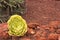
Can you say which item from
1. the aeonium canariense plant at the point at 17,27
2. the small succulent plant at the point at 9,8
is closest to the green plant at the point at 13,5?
the small succulent plant at the point at 9,8

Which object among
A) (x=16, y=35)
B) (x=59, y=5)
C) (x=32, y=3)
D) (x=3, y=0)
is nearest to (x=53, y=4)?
(x=59, y=5)

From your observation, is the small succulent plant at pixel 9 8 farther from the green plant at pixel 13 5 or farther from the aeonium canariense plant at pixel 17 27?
the aeonium canariense plant at pixel 17 27

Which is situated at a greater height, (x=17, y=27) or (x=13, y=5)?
(x=17, y=27)

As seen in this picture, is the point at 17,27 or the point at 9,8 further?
the point at 9,8

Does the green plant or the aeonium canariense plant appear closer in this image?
the aeonium canariense plant

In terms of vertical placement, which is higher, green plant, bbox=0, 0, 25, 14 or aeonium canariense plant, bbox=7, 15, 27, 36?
aeonium canariense plant, bbox=7, 15, 27, 36

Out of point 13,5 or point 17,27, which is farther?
point 13,5

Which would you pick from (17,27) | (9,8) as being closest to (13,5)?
(9,8)

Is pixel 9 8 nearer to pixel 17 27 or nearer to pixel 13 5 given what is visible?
pixel 13 5

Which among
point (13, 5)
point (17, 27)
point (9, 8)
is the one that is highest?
point (17, 27)

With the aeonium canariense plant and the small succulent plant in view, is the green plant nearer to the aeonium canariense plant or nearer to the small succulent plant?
the small succulent plant

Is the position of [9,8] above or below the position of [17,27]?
below

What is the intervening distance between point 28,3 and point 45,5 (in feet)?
2.30

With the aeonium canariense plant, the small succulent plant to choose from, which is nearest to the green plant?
the small succulent plant
